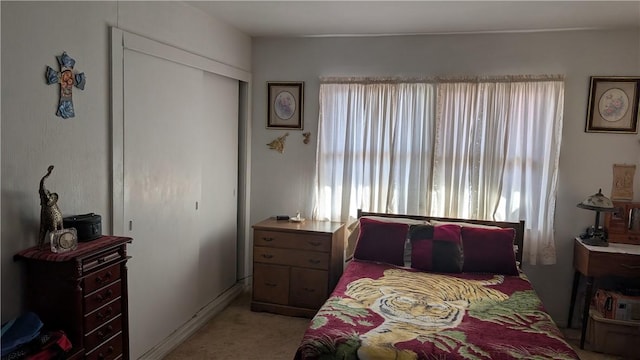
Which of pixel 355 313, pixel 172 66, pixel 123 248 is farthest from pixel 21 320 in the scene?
pixel 172 66

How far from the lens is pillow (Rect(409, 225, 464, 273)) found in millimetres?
3346

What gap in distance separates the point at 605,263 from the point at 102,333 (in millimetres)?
3415

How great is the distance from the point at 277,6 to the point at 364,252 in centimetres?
201

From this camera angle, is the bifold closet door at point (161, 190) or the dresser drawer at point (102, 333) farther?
the bifold closet door at point (161, 190)

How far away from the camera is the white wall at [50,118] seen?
191 cm

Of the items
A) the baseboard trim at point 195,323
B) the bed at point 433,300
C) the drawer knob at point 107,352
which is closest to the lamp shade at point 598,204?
the bed at point 433,300

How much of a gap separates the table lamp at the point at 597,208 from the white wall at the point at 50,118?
3.45 meters

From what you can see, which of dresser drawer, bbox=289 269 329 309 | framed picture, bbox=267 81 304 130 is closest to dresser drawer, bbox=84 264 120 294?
dresser drawer, bbox=289 269 329 309

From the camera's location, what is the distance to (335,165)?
13.7ft

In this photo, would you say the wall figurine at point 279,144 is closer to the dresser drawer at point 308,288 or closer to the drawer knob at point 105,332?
the dresser drawer at point 308,288

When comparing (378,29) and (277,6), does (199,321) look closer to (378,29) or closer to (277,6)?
(277,6)

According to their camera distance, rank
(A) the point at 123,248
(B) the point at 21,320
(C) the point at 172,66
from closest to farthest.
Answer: (B) the point at 21,320 < (A) the point at 123,248 < (C) the point at 172,66

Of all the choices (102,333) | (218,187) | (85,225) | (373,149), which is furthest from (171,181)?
(373,149)

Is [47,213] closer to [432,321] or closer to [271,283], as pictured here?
[432,321]
